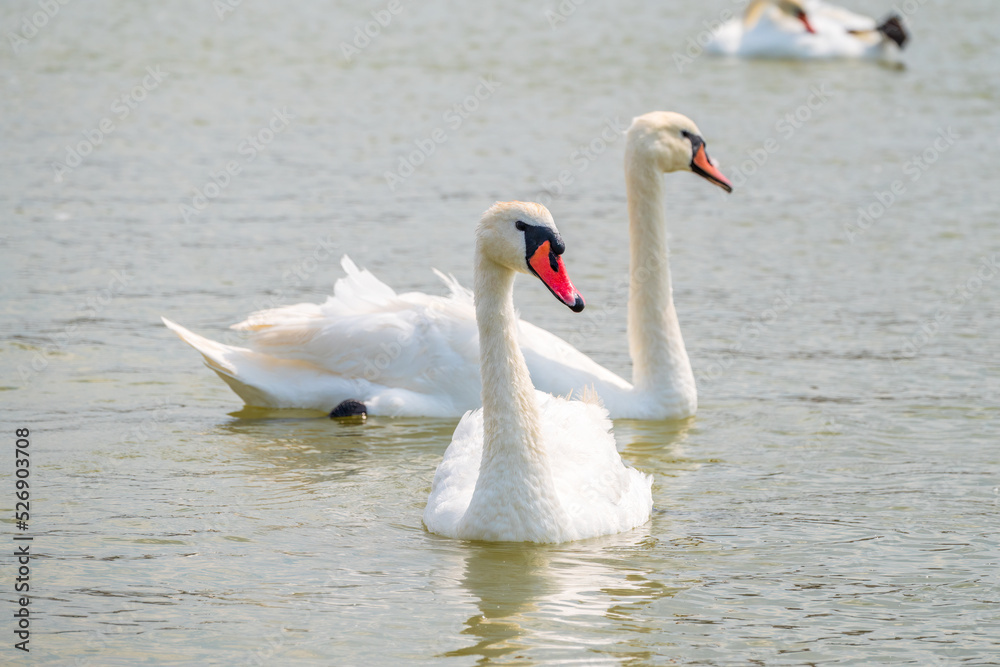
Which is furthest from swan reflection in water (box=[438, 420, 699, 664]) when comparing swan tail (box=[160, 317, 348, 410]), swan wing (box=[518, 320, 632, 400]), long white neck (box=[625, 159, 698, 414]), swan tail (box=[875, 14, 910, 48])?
swan tail (box=[875, 14, 910, 48])

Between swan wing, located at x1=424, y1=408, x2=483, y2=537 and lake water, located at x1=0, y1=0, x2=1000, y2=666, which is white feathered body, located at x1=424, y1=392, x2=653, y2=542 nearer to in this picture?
swan wing, located at x1=424, y1=408, x2=483, y2=537

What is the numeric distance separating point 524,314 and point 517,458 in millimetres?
5134

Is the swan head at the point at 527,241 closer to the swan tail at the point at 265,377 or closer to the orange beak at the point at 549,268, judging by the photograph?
the orange beak at the point at 549,268

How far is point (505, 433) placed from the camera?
21.5ft

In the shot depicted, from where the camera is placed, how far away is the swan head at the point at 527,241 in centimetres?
642

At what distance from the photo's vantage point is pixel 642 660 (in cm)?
550

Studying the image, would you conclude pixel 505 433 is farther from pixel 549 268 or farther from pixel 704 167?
pixel 704 167

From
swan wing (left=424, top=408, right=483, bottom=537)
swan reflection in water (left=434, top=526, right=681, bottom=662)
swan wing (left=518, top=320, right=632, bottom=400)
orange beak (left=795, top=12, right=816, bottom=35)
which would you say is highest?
orange beak (left=795, top=12, right=816, bottom=35)

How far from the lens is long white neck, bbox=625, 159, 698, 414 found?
9.09m

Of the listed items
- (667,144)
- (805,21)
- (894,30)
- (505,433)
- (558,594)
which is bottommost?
(558,594)

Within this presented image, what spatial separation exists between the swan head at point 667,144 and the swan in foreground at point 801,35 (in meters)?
16.6

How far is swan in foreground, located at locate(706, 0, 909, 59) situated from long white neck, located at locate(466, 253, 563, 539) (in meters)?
19.7

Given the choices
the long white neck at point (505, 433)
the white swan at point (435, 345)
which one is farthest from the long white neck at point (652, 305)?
the long white neck at point (505, 433)

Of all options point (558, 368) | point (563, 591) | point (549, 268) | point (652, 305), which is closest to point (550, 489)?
point (563, 591)
